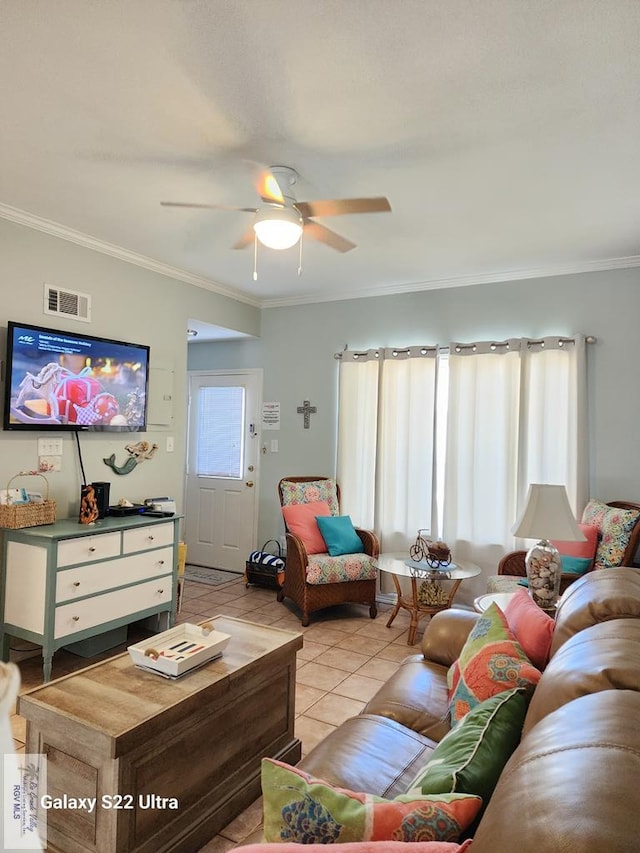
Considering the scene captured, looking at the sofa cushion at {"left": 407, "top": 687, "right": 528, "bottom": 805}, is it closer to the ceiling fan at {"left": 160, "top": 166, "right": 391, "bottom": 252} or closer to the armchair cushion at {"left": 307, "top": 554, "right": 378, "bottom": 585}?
the ceiling fan at {"left": 160, "top": 166, "right": 391, "bottom": 252}

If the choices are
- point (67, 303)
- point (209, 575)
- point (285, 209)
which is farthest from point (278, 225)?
point (209, 575)

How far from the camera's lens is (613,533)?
11.6ft

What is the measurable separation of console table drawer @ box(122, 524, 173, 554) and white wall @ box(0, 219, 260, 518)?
1.71ft

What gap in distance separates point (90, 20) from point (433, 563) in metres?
3.35

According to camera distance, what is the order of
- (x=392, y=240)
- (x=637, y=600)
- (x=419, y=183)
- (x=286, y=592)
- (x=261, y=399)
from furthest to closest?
(x=261, y=399) → (x=286, y=592) → (x=392, y=240) → (x=419, y=183) → (x=637, y=600)

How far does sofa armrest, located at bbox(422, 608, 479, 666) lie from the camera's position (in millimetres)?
2332

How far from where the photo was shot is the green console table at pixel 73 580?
3025mm

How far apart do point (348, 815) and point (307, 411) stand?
441 centimetres

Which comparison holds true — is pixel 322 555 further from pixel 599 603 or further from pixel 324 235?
pixel 599 603

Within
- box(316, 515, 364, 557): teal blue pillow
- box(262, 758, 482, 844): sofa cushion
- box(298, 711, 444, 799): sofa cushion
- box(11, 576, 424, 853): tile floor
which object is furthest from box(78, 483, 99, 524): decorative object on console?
box(262, 758, 482, 844): sofa cushion

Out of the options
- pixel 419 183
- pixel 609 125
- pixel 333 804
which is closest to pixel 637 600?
pixel 333 804

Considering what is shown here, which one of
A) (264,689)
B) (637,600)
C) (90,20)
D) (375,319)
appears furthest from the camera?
(375,319)

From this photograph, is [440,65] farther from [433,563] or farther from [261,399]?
[261,399]

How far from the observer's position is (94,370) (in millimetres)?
3738
